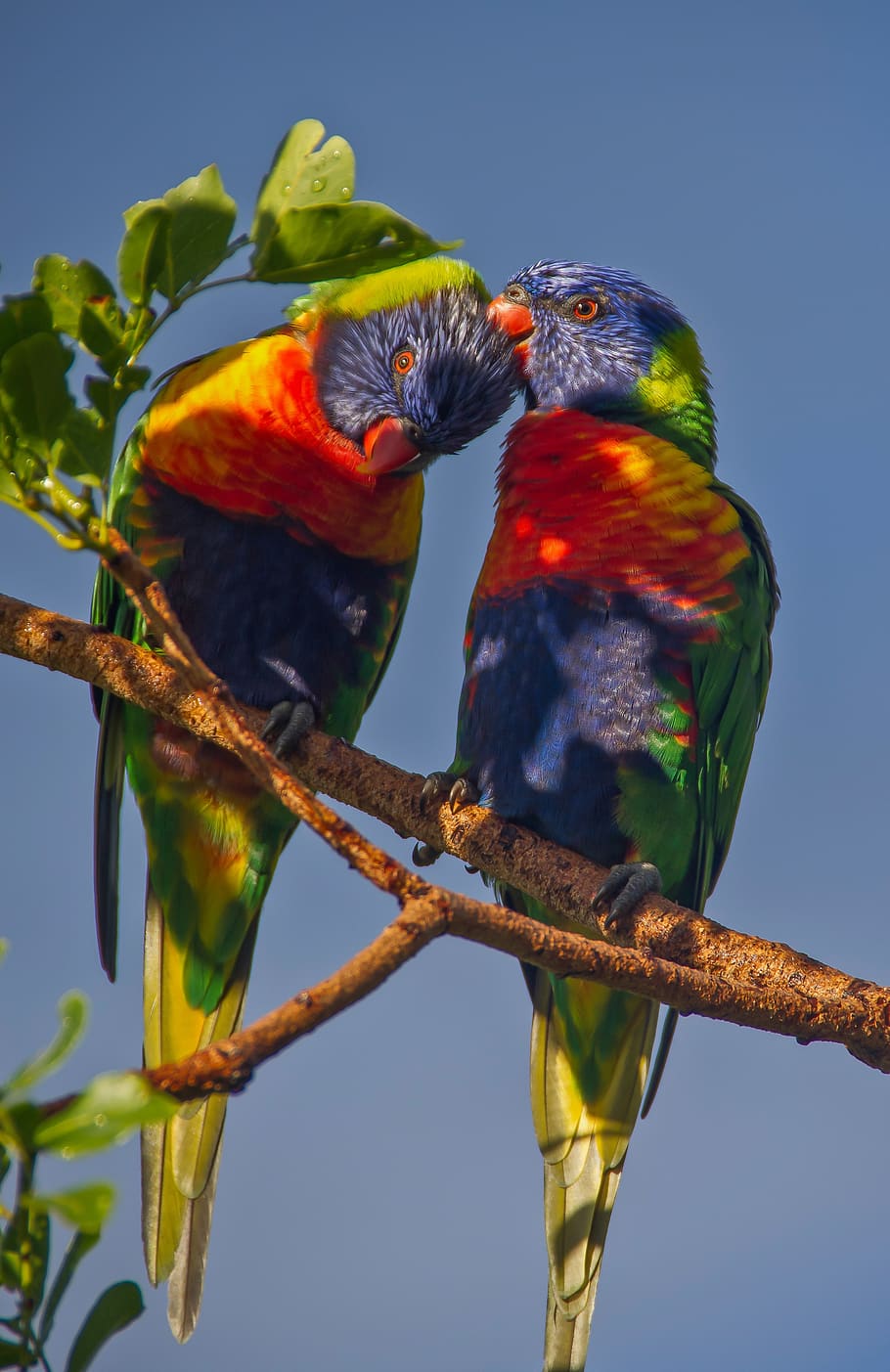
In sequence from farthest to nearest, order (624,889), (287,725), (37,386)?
(287,725)
(624,889)
(37,386)

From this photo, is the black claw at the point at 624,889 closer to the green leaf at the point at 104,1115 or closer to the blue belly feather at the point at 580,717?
the blue belly feather at the point at 580,717

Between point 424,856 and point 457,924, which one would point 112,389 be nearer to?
point 457,924

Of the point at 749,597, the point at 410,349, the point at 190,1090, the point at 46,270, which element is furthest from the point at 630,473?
the point at 190,1090

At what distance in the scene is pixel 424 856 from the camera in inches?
111

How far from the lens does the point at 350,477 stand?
3.00 metres

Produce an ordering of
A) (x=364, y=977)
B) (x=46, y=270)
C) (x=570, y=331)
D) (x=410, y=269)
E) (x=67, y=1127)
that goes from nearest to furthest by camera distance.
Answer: (x=67, y=1127) < (x=364, y=977) < (x=46, y=270) < (x=410, y=269) < (x=570, y=331)

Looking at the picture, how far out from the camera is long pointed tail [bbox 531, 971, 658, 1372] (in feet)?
10.1

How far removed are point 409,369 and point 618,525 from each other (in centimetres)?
66

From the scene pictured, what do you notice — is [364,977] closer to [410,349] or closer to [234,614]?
[234,614]

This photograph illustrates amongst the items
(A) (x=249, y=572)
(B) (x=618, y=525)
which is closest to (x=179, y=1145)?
(A) (x=249, y=572)

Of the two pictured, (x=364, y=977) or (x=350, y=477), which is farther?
(x=350, y=477)

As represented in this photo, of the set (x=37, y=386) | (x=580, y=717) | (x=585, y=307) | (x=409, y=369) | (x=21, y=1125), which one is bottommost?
(x=21, y=1125)

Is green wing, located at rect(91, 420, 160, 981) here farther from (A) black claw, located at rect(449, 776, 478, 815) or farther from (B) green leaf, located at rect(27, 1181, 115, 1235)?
(B) green leaf, located at rect(27, 1181, 115, 1235)

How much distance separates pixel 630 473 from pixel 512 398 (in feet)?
1.52
